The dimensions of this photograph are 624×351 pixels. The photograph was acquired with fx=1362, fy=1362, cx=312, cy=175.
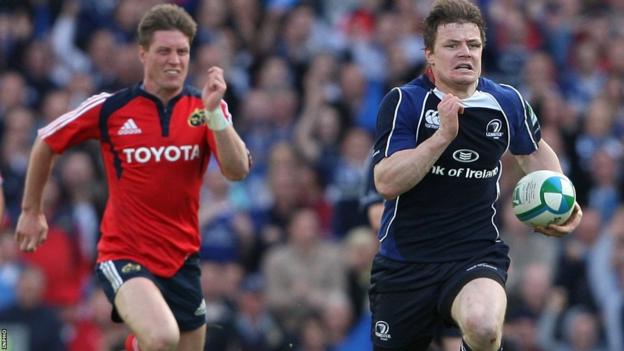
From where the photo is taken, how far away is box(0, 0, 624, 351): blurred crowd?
527 inches

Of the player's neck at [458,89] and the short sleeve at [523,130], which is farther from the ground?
the player's neck at [458,89]

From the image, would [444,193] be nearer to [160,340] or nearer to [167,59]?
[160,340]

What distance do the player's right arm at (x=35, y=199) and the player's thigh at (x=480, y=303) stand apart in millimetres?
3012

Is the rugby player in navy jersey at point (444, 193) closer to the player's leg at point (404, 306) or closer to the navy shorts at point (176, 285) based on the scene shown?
the player's leg at point (404, 306)

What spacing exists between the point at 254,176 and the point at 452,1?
710 cm

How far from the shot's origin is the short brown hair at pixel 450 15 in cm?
826

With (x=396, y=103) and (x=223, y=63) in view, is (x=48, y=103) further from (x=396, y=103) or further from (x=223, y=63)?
(x=396, y=103)

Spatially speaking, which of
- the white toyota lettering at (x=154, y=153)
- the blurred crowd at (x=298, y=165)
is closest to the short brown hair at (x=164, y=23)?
the white toyota lettering at (x=154, y=153)

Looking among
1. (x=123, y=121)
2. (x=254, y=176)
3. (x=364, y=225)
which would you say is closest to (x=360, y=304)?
(x=364, y=225)

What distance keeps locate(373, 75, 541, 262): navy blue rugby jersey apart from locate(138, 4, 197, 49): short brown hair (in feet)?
5.50

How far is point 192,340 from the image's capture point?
9.27 meters

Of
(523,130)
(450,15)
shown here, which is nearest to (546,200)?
(523,130)

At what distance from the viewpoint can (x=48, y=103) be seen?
50.1 ft

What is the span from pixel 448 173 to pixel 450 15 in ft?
3.15
